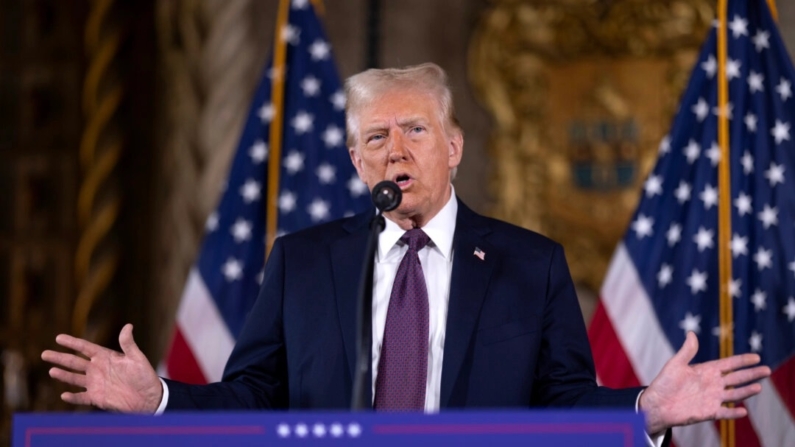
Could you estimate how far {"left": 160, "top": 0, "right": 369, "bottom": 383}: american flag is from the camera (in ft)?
14.0

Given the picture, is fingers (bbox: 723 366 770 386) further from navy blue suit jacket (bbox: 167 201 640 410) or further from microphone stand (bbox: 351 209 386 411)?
microphone stand (bbox: 351 209 386 411)

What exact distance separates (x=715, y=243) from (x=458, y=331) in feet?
5.19

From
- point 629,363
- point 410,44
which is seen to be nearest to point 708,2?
point 410,44

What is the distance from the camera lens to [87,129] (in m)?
5.56

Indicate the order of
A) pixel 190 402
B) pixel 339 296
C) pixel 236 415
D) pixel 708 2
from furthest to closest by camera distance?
1. pixel 708 2
2. pixel 339 296
3. pixel 190 402
4. pixel 236 415

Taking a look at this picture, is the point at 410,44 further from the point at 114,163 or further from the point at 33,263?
the point at 33,263

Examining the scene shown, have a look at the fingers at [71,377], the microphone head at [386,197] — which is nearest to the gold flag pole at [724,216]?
the microphone head at [386,197]

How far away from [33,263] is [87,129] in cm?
71

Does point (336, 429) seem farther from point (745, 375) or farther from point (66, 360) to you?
point (745, 375)

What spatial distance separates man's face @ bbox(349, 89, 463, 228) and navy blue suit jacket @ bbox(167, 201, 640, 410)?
0.14m

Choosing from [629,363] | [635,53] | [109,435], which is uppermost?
[635,53]

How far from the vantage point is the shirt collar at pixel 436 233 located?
2.92 meters

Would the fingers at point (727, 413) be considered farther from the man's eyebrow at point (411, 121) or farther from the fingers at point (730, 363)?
the man's eyebrow at point (411, 121)

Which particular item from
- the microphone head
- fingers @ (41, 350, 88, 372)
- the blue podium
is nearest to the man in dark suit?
fingers @ (41, 350, 88, 372)
